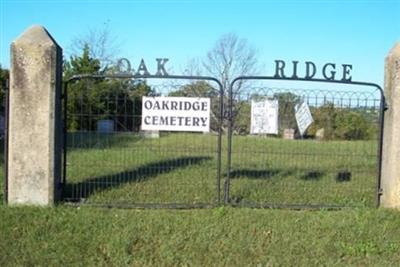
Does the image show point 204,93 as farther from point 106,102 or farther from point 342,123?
point 342,123

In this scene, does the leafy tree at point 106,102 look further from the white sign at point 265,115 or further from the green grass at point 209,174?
the white sign at point 265,115

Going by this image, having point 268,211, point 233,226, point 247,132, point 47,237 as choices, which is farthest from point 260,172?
point 47,237

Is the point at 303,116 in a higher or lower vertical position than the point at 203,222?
higher

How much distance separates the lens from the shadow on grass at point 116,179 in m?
8.41

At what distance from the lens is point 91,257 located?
5.96m

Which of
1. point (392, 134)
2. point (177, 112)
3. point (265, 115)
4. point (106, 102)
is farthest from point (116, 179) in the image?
point (392, 134)

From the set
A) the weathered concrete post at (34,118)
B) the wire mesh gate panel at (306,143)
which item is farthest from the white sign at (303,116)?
the weathered concrete post at (34,118)

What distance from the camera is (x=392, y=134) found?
26.3 feet

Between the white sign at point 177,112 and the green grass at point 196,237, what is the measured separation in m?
1.26

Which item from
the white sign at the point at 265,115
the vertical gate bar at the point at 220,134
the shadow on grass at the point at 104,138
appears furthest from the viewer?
the shadow on grass at the point at 104,138

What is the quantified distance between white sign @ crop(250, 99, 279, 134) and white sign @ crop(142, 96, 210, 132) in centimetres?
73

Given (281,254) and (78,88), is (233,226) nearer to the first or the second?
(281,254)

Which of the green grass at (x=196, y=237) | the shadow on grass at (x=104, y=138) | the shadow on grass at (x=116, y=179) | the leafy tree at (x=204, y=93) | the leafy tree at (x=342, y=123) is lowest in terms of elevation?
the green grass at (x=196, y=237)

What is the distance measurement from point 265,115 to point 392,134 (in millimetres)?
1895
